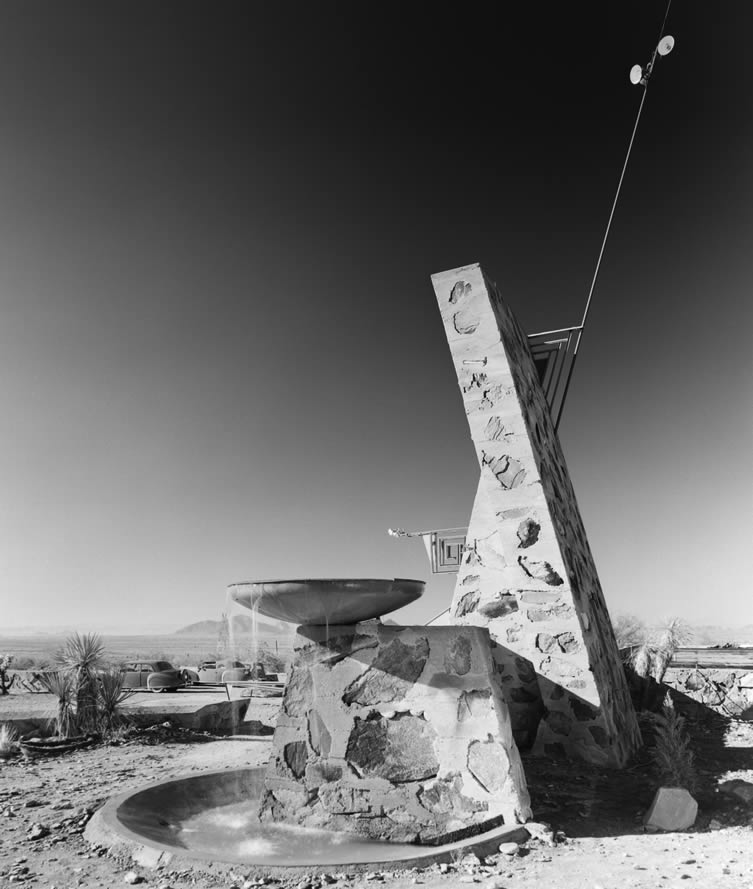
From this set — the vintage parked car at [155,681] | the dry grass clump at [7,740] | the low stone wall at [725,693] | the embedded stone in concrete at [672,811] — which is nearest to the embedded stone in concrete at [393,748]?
the embedded stone in concrete at [672,811]

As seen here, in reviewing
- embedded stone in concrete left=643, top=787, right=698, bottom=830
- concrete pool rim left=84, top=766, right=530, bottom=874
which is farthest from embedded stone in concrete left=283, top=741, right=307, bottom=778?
embedded stone in concrete left=643, top=787, right=698, bottom=830

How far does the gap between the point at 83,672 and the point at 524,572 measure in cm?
645

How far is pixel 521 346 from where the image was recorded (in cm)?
841

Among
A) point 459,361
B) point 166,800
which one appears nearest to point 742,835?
point 166,800

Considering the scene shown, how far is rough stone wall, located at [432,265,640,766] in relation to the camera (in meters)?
5.59

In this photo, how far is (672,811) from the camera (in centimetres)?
387

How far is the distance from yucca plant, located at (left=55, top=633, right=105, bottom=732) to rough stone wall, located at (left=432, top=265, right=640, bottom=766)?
18.4ft

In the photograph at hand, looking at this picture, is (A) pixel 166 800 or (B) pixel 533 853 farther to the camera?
(A) pixel 166 800

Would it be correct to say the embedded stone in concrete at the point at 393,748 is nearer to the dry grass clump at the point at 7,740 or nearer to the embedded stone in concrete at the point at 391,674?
the embedded stone in concrete at the point at 391,674

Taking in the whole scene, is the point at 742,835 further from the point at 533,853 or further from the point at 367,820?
the point at 367,820

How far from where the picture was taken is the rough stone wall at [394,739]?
3.95 metres

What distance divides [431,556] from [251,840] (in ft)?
19.8

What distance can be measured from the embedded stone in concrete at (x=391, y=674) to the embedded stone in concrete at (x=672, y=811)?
1.61 metres

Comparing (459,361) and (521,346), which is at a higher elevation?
(521,346)
